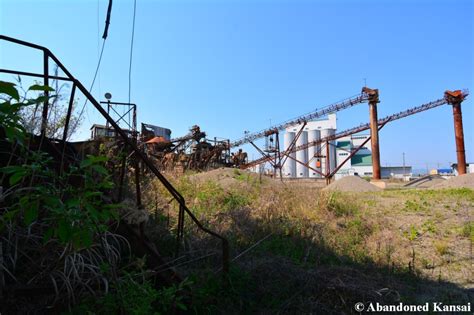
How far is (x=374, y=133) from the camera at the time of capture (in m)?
24.4

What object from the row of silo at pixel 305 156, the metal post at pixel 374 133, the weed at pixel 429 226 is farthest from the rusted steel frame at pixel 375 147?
the row of silo at pixel 305 156

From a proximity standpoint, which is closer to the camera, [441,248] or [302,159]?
[441,248]

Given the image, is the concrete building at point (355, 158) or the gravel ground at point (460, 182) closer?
the gravel ground at point (460, 182)

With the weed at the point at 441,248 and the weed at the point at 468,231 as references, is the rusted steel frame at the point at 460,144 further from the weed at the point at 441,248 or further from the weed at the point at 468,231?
the weed at the point at 441,248

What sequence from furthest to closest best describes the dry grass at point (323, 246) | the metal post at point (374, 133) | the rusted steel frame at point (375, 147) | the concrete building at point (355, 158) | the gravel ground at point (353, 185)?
the concrete building at point (355, 158), the metal post at point (374, 133), the rusted steel frame at point (375, 147), the gravel ground at point (353, 185), the dry grass at point (323, 246)

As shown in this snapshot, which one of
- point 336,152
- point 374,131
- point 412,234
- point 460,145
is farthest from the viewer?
point 336,152

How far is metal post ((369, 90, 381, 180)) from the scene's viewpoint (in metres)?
23.8

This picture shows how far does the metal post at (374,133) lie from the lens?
2383 cm

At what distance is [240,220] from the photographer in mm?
6152

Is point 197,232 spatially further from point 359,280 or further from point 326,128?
point 326,128

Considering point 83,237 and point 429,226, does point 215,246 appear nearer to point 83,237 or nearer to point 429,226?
point 83,237

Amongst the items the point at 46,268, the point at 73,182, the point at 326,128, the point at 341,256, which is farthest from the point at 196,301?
the point at 326,128

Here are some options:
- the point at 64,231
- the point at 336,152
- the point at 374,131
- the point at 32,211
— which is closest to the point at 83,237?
the point at 64,231

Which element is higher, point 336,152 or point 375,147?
point 336,152
